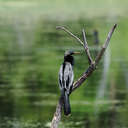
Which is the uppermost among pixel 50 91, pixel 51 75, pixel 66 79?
pixel 66 79

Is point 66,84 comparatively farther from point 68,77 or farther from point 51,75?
point 51,75

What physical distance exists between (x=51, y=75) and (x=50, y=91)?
8.76 ft

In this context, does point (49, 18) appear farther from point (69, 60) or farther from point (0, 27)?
point (69, 60)

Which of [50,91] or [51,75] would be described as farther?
[51,75]

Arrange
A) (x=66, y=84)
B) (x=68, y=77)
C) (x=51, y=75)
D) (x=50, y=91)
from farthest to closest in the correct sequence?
(x=51, y=75)
(x=50, y=91)
(x=68, y=77)
(x=66, y=84)

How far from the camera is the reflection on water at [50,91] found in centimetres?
1615

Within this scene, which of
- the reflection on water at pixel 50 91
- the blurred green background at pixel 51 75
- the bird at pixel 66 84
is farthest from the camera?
the blurred green background at pixel 51 75

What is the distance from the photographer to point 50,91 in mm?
20109

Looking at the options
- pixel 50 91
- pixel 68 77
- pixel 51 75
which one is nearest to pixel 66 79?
pixel 68 77

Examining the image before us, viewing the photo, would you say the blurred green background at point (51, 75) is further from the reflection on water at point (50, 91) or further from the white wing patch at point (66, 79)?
the white wing patch at point (66, 79)

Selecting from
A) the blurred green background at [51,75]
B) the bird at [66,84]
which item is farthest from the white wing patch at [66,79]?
the blurred green background at [51,75]

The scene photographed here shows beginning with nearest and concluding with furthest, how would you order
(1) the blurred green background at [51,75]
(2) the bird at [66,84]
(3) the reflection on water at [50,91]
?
(2) the bird at [66,84] → (3) the reflection on water at [50,91] → (1) the blurred green background at [51,75]

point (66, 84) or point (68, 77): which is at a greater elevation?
point (68, 77)

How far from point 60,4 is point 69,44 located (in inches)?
1162
